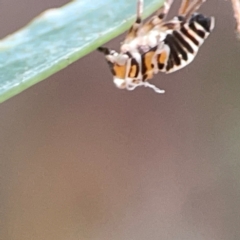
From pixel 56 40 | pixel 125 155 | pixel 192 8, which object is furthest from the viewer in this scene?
pixel 125 155

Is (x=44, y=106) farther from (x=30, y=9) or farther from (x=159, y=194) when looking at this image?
(x=159, y=194)

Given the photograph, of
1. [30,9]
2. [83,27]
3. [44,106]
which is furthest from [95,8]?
[44,106]

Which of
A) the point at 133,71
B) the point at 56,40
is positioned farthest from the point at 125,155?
the point at 56,40

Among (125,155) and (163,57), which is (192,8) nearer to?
(163,57)

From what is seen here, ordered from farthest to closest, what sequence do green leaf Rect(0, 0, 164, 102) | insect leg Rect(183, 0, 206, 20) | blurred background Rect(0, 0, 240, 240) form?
blurred background Rect(0, 0, 240, 240)
insect leg Rect(183, 0, 206, 20)
green leaf Rect(0, 0, 164, 102)

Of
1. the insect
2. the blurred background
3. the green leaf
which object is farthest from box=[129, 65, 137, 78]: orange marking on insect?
the blurred background

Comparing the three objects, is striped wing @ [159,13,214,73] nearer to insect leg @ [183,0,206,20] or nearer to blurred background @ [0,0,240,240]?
insect leg @ [183,0,206,20]

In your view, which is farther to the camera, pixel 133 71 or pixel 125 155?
pixel 125 155

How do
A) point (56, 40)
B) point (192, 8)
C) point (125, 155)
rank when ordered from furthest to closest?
point (125, 155) < point (192, 8) < point (56, 40)
